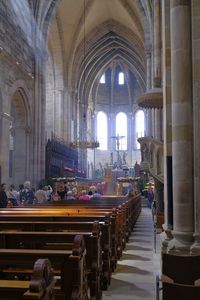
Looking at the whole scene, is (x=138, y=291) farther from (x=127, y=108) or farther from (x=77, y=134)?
(x=127, y=108)

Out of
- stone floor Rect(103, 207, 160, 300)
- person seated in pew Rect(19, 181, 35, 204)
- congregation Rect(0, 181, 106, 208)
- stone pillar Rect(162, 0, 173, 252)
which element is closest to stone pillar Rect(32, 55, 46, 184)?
congregation Rect(0, 181, 106, 208)

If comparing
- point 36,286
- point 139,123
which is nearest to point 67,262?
point 36,286

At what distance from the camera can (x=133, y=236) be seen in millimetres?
12328

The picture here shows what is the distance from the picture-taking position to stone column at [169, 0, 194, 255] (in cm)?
560

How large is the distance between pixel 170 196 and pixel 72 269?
3.08 m

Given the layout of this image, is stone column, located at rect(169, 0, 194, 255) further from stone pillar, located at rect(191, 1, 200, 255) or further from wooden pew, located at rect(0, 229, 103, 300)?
wooden pew, located at rect(0, 229, 103, 300)

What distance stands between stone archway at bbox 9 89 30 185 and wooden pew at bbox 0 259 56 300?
64.8ft

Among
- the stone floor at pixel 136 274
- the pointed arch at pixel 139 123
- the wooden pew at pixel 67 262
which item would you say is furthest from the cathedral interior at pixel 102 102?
the wooden pew at pixel 67 262

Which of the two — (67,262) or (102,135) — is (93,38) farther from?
(67,262)

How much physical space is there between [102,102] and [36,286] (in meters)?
48.2

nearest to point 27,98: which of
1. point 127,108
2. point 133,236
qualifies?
point 133,236

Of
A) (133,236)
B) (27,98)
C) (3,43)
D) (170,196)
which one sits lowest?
(133,236)

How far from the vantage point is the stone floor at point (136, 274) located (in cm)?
566

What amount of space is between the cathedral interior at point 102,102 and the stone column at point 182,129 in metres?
0.01
